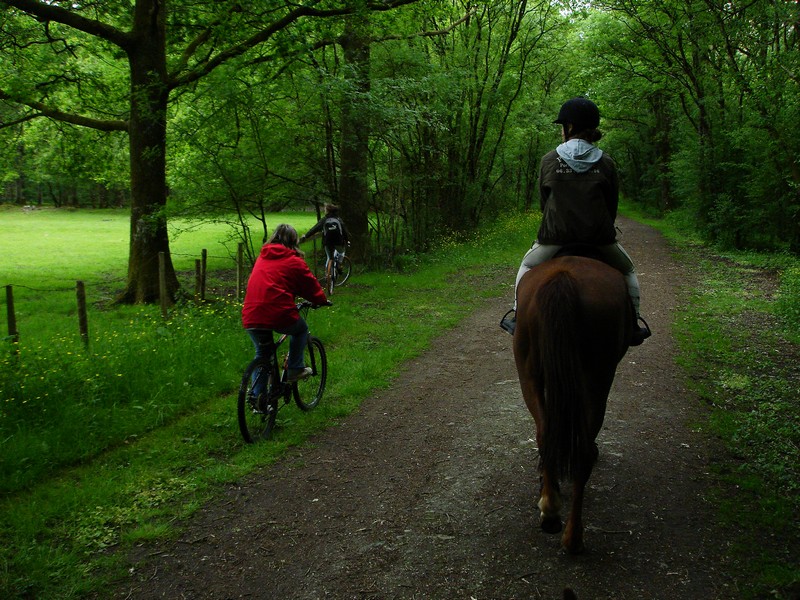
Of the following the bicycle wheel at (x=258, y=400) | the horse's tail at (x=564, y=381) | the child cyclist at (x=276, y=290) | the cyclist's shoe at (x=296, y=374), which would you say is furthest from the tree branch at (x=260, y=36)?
the horse's tail at (x=564, y=381)

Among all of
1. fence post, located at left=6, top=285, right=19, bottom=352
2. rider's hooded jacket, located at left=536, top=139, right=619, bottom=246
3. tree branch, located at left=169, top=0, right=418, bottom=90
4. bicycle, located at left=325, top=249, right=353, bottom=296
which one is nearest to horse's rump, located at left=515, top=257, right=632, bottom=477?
rider's hooded jacket, located at left=536, top=139, right=619, bottom=246

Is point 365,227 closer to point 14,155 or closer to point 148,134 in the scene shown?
point 148,134

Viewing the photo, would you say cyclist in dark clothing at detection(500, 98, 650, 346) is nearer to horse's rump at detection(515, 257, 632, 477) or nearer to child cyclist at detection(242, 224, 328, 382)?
horse's rump at detection(515, 257, 632, 477)

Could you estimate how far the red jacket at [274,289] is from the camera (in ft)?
18.0

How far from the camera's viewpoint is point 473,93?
20266mm

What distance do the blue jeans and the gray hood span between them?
3114 mm

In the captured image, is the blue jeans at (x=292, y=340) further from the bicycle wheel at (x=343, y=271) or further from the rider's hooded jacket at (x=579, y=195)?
the bicycle wheel at (x=343, y=271)

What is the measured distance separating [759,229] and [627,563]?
17600mm

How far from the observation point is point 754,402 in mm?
6121

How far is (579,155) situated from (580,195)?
30 centimetres

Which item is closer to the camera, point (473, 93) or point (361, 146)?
point (361, 146)

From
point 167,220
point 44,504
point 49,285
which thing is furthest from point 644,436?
point 49,285

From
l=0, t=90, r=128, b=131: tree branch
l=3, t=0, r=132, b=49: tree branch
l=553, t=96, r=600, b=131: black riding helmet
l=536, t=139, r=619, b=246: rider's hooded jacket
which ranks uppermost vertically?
l=3, t=0, r=132, b=49: tree branch

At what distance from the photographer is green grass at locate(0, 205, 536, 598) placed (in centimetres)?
394
